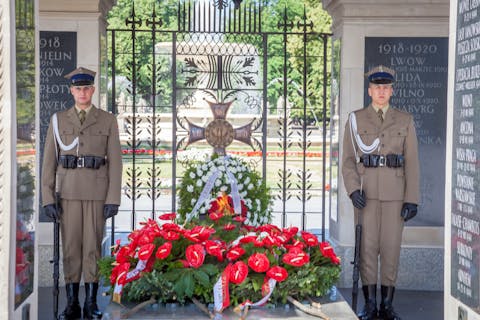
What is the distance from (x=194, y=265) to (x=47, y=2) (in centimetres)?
472

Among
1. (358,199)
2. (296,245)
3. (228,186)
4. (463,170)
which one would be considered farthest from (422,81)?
(296,245)

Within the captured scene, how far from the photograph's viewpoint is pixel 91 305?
6262mm

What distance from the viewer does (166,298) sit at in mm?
3688

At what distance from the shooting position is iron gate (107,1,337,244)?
8180 millimetres

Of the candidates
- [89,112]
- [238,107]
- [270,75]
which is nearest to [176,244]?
[89,112]

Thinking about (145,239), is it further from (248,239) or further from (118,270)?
(248,239)

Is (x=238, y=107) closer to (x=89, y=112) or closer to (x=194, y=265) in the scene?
(x=89, y=112)

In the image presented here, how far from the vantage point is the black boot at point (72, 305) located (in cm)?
620

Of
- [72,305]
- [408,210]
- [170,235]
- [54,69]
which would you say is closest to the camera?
[170,235]

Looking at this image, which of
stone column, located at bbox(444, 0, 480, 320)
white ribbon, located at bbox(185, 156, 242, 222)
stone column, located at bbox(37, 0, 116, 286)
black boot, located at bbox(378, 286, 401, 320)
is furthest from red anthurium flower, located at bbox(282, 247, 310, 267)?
stone column, located at bbox(37, 0, 116, 286)

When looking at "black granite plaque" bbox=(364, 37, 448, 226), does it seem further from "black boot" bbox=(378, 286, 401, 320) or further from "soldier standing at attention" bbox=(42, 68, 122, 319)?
"soldier standing at attention" bbox=(42, 68, 122, 319)

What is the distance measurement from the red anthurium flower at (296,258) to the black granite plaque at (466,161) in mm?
989

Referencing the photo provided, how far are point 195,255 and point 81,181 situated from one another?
2.73 metres

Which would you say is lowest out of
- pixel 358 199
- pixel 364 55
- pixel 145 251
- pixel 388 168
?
pixel 145 251
